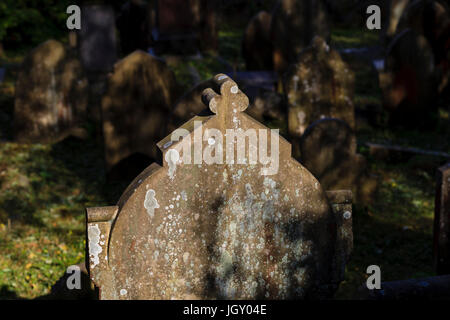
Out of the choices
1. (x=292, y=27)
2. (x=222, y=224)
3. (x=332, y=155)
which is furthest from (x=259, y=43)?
(x=222, y=224)

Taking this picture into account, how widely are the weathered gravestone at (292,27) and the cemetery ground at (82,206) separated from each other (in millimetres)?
1701

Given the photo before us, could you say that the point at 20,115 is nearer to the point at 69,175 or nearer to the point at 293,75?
the point at 69,175

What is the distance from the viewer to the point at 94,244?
10.9 ft

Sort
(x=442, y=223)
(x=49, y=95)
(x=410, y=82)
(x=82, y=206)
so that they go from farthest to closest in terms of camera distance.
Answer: (x=410, y=82) < (x=49, y=95) < (x=82, y=206) < (x=442, y=223)

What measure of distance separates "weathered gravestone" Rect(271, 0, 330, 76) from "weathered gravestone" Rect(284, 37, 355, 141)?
10.2 ft

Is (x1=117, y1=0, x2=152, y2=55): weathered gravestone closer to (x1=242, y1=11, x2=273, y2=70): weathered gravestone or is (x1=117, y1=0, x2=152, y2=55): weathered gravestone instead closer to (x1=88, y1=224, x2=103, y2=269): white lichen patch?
(x1=242, y1=11, x2=273, y2=70): weathered gravestone

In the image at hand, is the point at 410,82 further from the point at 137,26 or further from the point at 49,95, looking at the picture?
the point at 137,26

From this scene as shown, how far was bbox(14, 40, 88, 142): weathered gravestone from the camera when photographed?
8500mm

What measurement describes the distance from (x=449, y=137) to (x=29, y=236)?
6554mm

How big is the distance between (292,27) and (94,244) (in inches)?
327

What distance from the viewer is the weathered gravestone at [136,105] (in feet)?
24.5

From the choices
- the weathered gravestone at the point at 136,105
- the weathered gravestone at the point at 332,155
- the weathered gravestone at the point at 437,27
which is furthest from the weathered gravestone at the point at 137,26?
the weathered gravestone at the point at 332,155

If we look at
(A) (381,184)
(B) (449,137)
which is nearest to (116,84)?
(A) (381,184)

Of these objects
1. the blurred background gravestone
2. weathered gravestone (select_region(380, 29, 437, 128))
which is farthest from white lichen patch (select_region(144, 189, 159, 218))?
the blurred background gravestone
